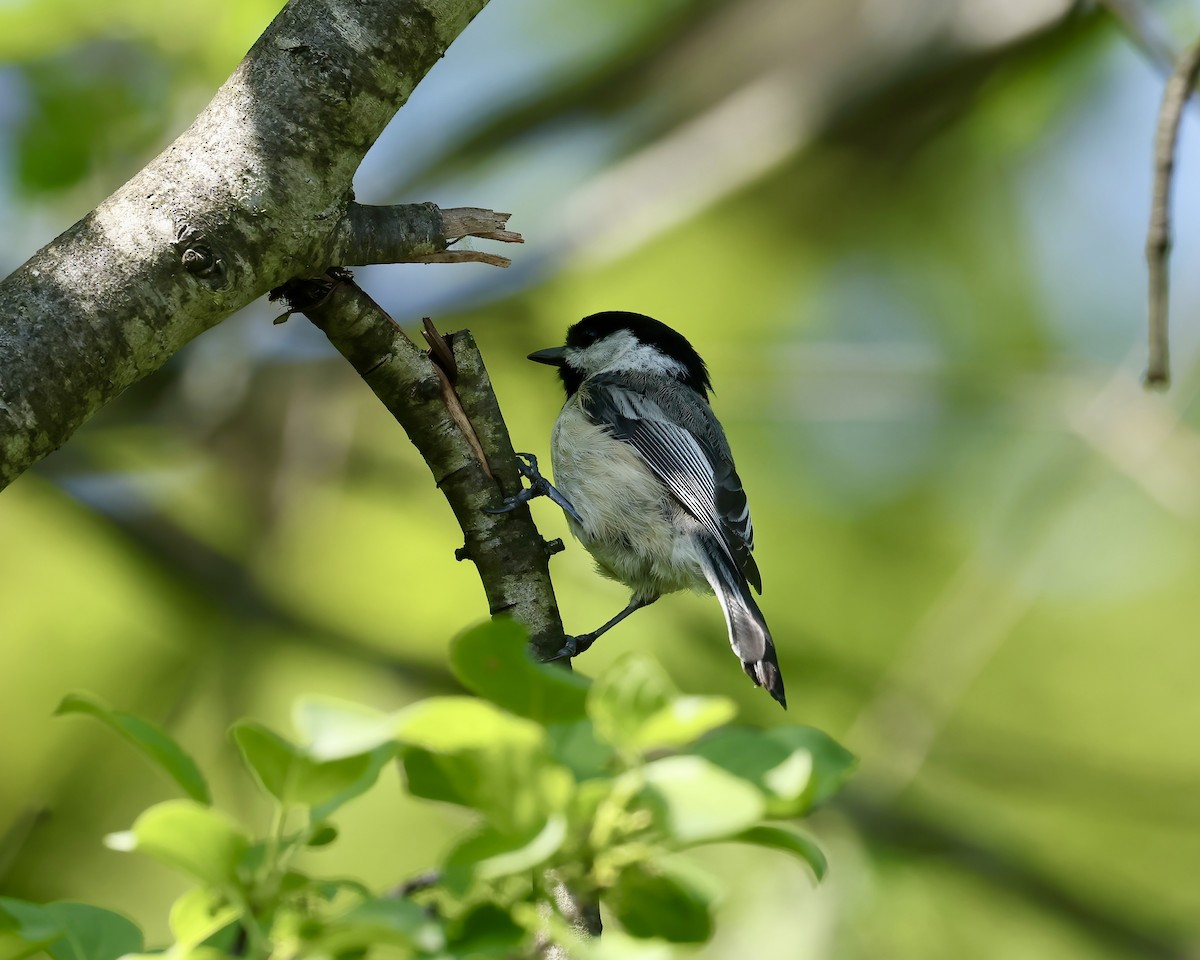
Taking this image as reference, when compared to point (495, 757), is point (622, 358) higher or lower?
higher

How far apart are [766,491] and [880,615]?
63cm

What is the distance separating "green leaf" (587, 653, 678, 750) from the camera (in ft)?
2.07

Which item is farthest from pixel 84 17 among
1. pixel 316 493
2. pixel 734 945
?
pixel 734 945

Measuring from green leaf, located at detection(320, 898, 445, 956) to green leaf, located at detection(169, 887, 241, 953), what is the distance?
10 cm

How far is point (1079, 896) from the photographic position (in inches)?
143

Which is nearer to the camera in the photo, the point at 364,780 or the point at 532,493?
the point at 364,780

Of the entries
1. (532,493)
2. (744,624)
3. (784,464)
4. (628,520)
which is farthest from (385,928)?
(784,464)

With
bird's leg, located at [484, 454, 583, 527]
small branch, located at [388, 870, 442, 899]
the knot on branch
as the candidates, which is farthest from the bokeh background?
small branch, located at [388, 870, 442, 899]

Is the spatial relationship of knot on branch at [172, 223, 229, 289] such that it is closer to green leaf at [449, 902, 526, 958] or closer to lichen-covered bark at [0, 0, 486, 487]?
Answer: lichen-covered bark at [0, 0, 486, 487]

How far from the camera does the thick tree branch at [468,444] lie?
1760mm

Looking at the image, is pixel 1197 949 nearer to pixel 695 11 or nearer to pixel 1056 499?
pixel 1056 499

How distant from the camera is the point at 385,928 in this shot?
0.59m

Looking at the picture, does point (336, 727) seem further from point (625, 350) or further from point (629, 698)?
point (625, 350)

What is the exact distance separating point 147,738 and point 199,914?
117 millimetres
